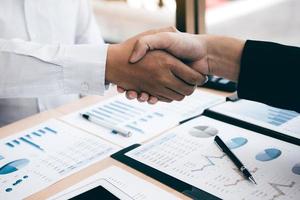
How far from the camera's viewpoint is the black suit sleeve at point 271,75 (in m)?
0.88

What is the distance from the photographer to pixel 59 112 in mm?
1171

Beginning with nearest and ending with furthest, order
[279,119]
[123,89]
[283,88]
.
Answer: [283,88], [279,119], [123,89]

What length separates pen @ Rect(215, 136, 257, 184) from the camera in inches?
30.2

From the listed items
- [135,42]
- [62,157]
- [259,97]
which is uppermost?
[135,42]

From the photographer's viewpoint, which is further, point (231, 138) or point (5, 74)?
point (5, 74)

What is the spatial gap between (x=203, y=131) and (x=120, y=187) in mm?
275

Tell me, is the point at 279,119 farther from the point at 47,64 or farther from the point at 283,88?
the point at 47,64

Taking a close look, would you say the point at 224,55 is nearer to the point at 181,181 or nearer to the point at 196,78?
the point at 196,78

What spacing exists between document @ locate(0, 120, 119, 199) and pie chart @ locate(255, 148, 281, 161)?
1.05ft

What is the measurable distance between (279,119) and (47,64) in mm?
607

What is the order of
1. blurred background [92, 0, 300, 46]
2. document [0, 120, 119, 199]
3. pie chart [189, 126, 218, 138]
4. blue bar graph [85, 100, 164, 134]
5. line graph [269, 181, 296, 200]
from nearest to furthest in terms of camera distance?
line graph [269, 181, 296, 200]
document [0, 120, 119, 199]
pie chart [189, 126, 218, 138]
blue bar graph [85, 100, 164, 134]
blurred background [92, 0, 300, 46]

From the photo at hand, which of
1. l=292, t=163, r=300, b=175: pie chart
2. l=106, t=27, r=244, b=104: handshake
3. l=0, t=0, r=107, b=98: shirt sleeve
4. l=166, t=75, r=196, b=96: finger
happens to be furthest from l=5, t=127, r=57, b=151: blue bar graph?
l=292, t=163, r=300, b=175: pie chart

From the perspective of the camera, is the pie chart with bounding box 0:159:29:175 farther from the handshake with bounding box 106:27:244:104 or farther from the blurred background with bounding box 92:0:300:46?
the blurred background with bounding box 92:0:300:46

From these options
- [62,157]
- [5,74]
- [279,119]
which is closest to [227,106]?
[279,119]
